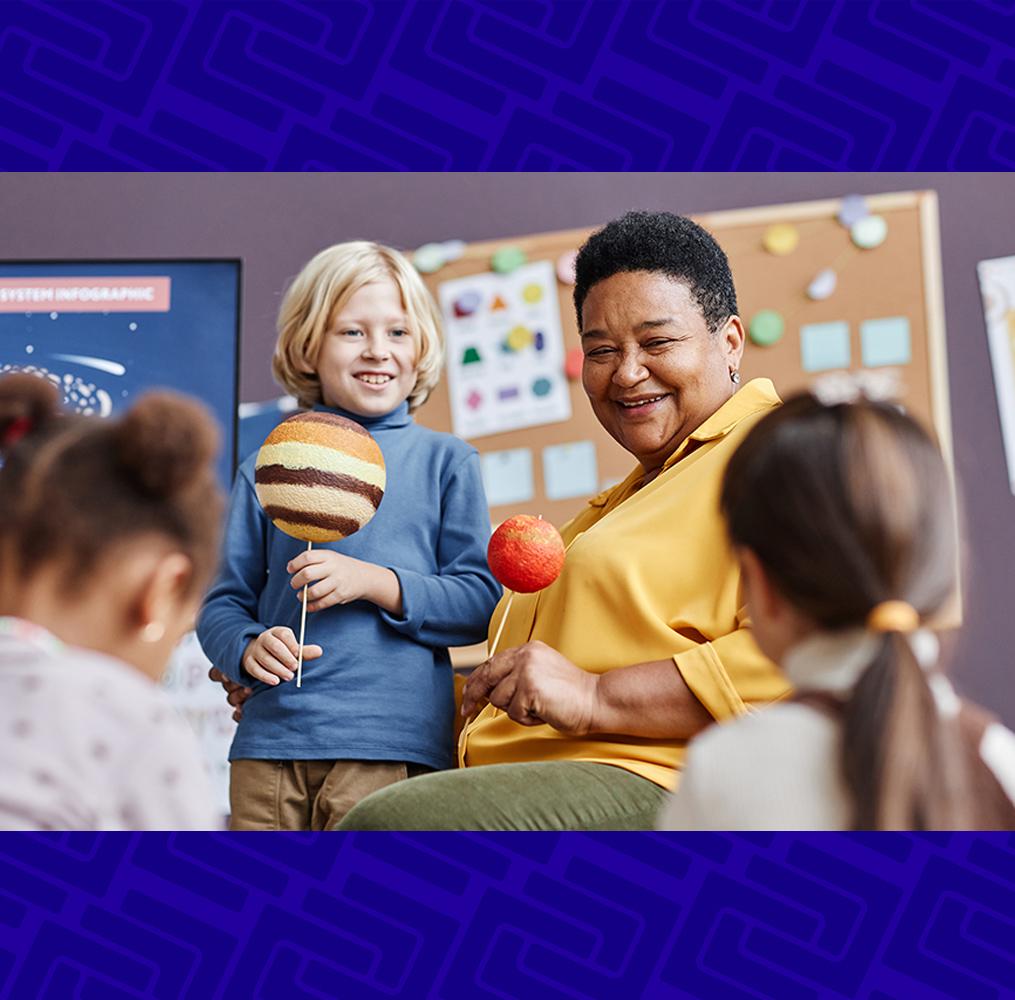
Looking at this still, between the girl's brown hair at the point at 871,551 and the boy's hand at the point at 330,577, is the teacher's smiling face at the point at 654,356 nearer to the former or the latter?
the boy's hand at the point at 330,577

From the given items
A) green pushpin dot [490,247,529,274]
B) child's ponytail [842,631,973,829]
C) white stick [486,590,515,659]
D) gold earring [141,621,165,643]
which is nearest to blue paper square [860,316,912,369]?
green pushpin dot [490,247,529,274]

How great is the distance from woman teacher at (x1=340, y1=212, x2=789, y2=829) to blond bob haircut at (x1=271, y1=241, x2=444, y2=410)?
0.85 feet

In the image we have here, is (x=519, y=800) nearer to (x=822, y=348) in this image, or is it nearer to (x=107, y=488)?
(x=107, y=488)

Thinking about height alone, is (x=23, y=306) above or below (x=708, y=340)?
below

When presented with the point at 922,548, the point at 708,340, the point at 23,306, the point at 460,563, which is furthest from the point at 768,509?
the point at 23,306

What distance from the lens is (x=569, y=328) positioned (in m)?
3.07

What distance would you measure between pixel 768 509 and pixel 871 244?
2.20 metres

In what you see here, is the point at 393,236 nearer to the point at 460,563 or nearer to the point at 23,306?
the point at 23,306

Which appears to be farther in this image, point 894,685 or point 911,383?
point 911,383

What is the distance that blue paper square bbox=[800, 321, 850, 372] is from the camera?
9.82ft

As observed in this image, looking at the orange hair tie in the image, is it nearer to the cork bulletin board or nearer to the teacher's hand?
the teacher's hand

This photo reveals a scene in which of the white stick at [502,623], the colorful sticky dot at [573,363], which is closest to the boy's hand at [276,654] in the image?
the white stick at [502,623]

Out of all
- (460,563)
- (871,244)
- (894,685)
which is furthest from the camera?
(871,244)
